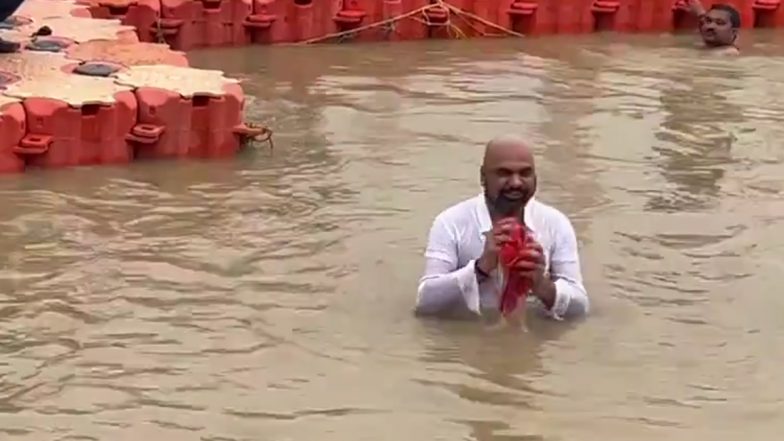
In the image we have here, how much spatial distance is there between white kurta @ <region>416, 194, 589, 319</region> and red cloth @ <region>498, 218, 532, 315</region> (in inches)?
2.5

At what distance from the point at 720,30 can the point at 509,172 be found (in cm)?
819

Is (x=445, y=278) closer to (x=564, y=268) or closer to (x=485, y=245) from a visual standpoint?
(x=485, y=245)

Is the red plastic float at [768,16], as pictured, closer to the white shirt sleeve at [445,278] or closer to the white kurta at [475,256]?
the white kurta at [475,256]

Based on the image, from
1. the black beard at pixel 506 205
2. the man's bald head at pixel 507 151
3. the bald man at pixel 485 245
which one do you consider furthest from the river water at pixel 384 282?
the man's bald head at pixel 507 151

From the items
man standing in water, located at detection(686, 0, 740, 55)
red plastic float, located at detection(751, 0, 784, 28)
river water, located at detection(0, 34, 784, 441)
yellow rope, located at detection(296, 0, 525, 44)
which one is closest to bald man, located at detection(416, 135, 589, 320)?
river water, located at detection(0, 34, 784, 441)

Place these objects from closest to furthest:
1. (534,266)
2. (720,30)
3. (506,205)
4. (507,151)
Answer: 1. (534,266)
2. (507,151)
3. (506,205)
4. (720,30)

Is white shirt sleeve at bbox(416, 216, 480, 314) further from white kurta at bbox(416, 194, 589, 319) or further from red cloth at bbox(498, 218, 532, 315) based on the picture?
red cloth at bbox(498, 218, 532, 315)

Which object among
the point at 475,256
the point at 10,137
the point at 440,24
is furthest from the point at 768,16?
the point at 475,256

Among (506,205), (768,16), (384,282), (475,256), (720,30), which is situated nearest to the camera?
(506,205)

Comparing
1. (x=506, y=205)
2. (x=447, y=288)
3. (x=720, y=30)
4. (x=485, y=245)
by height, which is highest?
(x=720, y=30)

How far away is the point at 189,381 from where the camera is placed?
6.57m

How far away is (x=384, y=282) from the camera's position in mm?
8031

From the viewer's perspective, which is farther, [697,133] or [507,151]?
[697,133]

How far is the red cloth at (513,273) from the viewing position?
22.2 ft
